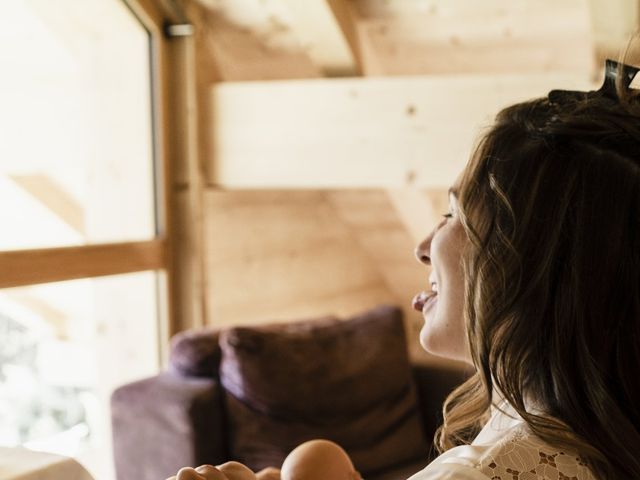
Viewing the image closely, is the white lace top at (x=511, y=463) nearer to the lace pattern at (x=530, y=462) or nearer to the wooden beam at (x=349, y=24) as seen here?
the lace pattern at (x=530, y=462)

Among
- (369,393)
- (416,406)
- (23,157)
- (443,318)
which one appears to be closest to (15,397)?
(23,157)

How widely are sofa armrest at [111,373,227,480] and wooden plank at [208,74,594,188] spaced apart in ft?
2.81

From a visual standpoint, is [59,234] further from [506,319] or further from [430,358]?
[506,319]

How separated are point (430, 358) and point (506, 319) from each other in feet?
7.39

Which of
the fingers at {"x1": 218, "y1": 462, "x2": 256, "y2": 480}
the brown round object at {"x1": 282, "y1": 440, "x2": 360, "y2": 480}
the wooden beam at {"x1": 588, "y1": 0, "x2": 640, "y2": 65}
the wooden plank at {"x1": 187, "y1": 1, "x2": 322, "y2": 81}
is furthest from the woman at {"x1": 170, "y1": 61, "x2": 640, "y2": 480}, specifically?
the wooden plank at {"x1": 187, "y1": 1, "x2": 322, "y2": 81}

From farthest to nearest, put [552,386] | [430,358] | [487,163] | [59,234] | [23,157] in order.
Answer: [430,358]
[59,234]
[23,157]
[487,163]
[552,386]

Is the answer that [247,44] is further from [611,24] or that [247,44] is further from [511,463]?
[511,463]

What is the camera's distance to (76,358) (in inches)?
118

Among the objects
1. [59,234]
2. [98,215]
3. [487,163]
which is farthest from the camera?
[98,215]

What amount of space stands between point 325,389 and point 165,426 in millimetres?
572

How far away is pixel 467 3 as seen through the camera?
281 centimetres

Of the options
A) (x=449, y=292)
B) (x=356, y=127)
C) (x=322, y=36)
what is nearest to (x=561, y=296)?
(x=449, y=292)

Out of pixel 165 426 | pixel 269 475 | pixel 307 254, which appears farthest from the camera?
pixel 307 254

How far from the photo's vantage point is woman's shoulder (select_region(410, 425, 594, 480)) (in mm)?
926
